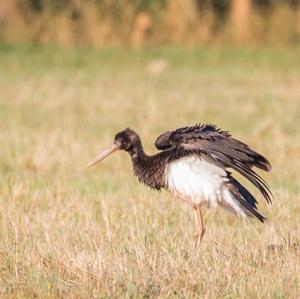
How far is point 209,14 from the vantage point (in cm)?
2716

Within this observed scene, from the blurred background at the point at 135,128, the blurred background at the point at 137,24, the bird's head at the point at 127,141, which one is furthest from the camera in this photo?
the blurred background at the point at 137,24

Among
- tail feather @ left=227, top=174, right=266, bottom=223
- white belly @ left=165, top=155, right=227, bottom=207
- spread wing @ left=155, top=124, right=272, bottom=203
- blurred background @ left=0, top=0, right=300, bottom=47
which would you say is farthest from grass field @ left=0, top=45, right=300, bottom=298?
blurred background @ left=0, top=0, right=300, bottom=47

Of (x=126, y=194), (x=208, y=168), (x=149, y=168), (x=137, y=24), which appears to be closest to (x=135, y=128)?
(x=126, y=194)

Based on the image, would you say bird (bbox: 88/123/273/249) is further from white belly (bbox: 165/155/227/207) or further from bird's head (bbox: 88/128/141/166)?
bird's head (bbox: 88/128/141/166)

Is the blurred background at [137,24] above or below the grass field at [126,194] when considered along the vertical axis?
above

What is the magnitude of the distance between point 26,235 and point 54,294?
1.66 meters

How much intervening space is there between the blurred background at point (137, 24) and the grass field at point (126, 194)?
160 inches

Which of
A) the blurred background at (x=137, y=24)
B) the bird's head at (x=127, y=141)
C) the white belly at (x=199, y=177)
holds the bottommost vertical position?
the white belly at (x=199, y=177)

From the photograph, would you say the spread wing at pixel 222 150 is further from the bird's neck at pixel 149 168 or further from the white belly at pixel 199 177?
the bird's neck at pixel 149 168

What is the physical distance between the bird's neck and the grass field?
0.36 metres

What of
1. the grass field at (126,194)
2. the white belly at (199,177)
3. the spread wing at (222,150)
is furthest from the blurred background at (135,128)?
the spread wing at (222,150)

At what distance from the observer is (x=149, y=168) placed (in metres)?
7.35

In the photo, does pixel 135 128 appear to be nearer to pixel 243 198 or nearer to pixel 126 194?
pixel 126 194

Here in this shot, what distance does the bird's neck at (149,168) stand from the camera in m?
7.23
